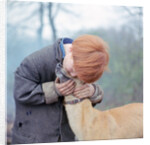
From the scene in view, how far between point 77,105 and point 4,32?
0.94 metres

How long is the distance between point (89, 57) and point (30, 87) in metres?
0.60

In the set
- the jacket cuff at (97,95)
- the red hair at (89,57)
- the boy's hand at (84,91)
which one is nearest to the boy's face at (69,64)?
the red hair at (89,57)

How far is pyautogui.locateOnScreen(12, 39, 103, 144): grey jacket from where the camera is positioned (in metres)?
2.51

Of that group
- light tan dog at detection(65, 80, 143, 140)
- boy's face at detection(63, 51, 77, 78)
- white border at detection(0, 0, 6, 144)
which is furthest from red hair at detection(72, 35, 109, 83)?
white border at detection(0, 0, 6, 144)

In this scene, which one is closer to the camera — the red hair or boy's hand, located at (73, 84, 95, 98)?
the red hair

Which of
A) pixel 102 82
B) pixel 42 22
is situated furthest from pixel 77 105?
pixel 42 22

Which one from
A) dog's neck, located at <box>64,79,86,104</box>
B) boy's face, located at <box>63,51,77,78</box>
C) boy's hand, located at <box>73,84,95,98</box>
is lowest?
dog's neck, located at <box>64,79,86,104</box>

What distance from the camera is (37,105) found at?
2545mm

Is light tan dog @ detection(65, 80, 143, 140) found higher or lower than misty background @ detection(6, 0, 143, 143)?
lower

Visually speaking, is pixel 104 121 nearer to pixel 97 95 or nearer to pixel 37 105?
pixel 97 95

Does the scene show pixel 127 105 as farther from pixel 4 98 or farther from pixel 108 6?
pixel 4 98

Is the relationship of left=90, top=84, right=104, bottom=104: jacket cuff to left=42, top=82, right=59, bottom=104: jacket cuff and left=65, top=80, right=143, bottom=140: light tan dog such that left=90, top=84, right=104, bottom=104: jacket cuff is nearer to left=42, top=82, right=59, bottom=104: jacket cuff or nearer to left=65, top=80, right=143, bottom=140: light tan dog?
left=65, top=80, right=143, bottom=140: light tan dog

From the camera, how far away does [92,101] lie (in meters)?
2.64
